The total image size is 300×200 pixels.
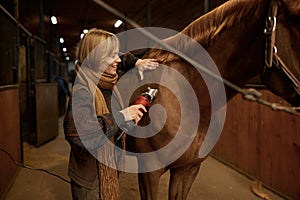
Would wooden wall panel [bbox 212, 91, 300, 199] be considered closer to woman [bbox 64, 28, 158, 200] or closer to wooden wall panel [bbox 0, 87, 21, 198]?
woman [bbox 64, 28, 158, 200]

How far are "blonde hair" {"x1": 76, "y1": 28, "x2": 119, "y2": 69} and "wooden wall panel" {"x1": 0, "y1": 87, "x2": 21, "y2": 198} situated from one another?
50.7 inches

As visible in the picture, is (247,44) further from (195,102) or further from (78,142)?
(78,142)

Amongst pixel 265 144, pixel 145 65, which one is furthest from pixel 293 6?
pixel 265 144

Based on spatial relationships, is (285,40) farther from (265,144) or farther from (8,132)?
(8,132)

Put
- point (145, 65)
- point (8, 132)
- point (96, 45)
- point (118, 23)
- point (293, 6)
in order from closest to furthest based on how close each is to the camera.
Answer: point (293, 6) < point (96, 45) < point (145, 65) < point (8, 132) < point (118, 23)

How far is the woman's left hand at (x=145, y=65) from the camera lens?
1.08 m

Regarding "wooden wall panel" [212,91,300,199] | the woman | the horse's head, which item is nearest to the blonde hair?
the woman

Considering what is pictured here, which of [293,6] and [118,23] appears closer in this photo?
[293,6]

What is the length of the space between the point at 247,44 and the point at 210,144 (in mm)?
438

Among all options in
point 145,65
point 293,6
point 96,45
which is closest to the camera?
point 293,6

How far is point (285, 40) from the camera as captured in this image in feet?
2.52

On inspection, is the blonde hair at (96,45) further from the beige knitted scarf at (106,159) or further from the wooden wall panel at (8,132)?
the wooden wall panel at (8,132)

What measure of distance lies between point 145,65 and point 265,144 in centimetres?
152

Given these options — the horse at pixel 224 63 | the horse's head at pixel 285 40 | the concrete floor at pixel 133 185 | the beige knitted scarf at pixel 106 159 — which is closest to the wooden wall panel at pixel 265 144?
the concrete floor at pixel 133 185
